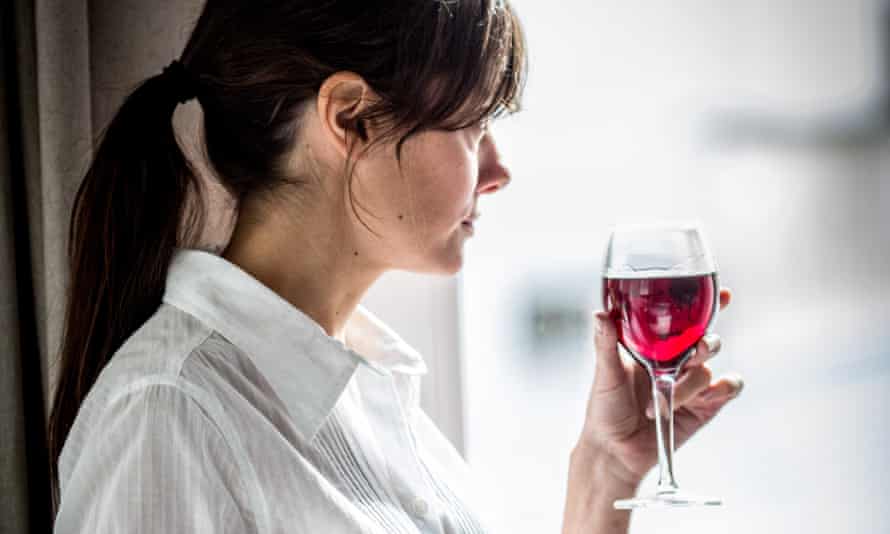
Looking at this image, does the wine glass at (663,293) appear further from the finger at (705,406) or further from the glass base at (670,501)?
the finger at (705,406)

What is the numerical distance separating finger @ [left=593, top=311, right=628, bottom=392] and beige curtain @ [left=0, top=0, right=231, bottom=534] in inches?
24.0

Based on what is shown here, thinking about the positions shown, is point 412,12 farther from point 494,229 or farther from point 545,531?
point 545,531

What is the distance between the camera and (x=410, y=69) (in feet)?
3.58

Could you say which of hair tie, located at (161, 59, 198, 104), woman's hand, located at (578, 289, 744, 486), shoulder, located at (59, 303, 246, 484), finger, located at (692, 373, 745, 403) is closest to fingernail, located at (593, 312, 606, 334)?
woman's hand, located at (578, 289, 744, 486)

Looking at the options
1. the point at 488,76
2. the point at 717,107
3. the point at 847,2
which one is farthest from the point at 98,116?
the point at 847,2

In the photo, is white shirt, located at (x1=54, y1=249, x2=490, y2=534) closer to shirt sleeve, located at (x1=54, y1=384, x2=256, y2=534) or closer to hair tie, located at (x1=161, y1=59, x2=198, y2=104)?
shirt sleeve, located at (x1=54, y1=384, x2=256, y2=534)

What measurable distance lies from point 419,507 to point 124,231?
448mm

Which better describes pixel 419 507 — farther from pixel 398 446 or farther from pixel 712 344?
pixel 712 344

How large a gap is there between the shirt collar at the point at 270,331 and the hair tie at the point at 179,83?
A: 177 mm

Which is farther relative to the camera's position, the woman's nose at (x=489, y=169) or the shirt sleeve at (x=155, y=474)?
the woman's nose at (x=489, y=169)

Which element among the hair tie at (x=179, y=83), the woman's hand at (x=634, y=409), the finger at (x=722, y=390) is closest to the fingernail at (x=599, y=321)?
the woman's hand at (x=634, y=409)

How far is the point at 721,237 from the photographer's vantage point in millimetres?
1660

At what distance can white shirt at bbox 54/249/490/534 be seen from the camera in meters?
0.89

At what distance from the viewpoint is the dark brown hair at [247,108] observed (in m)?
1.09
